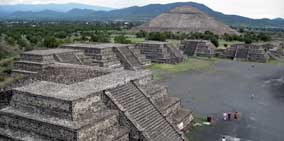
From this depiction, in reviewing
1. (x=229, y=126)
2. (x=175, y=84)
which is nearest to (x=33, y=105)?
(x=229, y=126)

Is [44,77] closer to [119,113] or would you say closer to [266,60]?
[119,113]

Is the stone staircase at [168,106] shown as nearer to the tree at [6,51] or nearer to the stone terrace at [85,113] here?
the stone terrace at [85,113]

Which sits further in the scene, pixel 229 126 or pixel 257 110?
pixel 257 110

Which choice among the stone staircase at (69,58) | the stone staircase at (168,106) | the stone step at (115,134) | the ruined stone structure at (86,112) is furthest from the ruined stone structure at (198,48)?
the stone step at (115,134)

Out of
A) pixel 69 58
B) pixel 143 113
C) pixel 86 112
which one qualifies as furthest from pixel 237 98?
pixel 86 112

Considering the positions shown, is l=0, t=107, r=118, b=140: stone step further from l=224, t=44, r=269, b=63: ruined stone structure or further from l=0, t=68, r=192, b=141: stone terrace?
l=224, t=44, r=269, b=63: ruined stone structure
